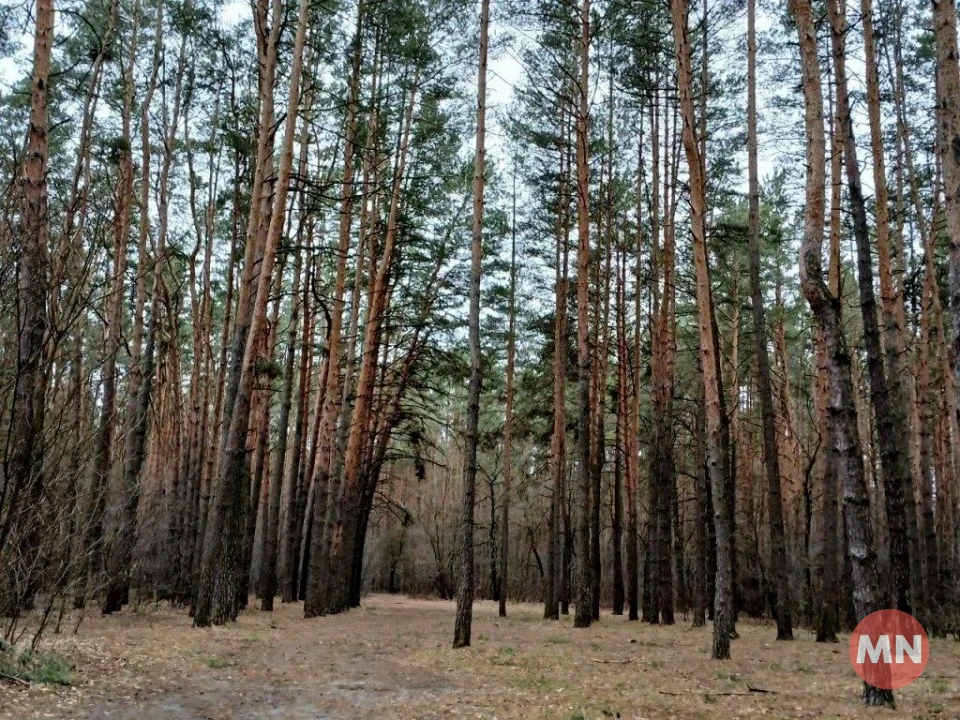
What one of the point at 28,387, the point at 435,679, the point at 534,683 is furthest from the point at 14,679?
the point at 534,683

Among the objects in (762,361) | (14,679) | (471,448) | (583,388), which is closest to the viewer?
(14,679)

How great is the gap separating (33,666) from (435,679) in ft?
12.2

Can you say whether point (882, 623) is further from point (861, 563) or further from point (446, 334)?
point (446, 334)

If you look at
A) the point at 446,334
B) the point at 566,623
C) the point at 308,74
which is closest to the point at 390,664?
the point at 566,623

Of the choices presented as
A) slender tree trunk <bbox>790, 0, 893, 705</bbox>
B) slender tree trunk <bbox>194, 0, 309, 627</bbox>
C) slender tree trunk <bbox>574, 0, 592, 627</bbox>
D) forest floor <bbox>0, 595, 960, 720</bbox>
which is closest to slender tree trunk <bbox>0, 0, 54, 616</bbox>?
forest floor <bbox>0, 595, 960, 720</bbox>

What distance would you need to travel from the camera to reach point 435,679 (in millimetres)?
7113

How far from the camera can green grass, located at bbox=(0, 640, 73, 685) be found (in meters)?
5.57

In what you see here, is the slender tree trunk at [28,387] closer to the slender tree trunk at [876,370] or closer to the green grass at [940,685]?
the green grass at [940,685]

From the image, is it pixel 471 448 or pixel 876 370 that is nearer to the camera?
pixel 471 448

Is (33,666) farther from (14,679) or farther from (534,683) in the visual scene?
(534,683)

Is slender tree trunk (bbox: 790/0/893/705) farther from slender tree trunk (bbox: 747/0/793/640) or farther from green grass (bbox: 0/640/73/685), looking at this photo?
green grass (bbox: 0/640/73/685)
